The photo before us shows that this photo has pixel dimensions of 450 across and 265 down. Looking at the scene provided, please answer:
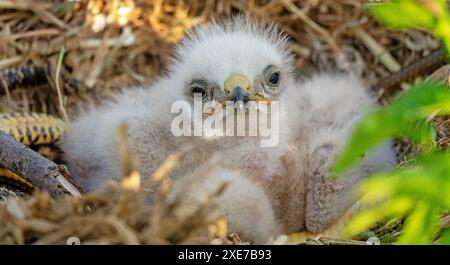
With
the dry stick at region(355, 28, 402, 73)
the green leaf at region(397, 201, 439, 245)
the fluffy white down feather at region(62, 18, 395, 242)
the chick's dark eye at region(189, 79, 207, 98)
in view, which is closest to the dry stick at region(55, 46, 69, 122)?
the fluffy white down feather at region(62, 18, 395, 242)

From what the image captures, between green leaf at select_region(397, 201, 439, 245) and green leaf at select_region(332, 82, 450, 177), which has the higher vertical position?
green leaf at select_region(332, 82, 450, 177)

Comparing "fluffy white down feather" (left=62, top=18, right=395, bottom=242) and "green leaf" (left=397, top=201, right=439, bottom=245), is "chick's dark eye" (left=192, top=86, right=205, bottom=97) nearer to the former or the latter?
"fluffy white down feather" (left=62, top=18, right=395, bottom=242)

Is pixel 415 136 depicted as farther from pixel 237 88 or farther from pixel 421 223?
pixel 237 88

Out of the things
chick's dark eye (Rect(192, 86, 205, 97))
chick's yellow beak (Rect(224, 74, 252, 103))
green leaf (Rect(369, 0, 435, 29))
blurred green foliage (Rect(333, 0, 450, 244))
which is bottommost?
blurred green foliage (Rect(333, 0, 450, 244))

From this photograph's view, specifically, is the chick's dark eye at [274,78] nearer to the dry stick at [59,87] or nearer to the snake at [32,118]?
the snake at [32,118]

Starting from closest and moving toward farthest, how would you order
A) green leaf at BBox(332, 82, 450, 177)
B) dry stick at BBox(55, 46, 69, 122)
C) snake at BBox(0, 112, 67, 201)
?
green leaf at BBox(332, 82, 450, 177) → snake at BBox(0, 112, 67, 201) → dry stick at BBox(55, 46, 69, 122)

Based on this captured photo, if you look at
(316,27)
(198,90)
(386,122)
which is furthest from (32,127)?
(386,122)

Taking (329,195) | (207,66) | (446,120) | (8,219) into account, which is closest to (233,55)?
(207,66)
